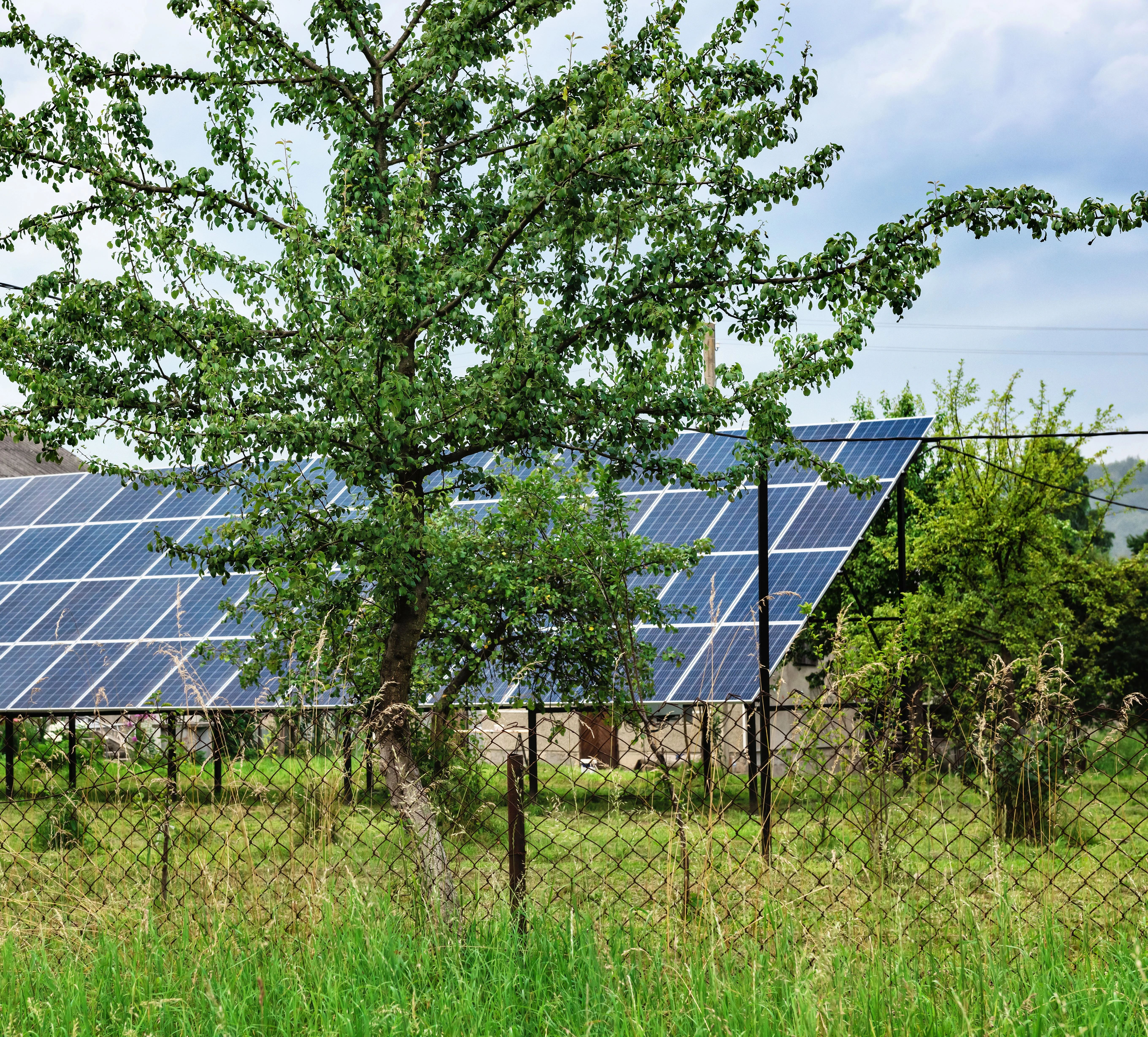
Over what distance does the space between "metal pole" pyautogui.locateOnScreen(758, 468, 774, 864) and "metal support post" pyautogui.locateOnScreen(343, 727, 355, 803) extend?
1.56 metres

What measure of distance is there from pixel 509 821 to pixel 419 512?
10.1 ft

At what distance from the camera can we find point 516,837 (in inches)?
168

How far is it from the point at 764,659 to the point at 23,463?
111ft

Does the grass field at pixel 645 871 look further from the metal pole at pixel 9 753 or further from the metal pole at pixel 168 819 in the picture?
the metal pole at pixel 9 753

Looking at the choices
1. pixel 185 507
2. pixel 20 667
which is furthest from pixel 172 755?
pixel 185 507

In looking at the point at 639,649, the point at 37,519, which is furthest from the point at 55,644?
the point at 639,649

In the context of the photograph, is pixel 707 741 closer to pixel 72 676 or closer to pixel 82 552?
pixel 72 676

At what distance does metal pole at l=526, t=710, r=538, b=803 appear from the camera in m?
5.26

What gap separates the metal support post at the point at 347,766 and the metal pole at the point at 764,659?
5.10ft

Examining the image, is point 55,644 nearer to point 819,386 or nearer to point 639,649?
point 639,649

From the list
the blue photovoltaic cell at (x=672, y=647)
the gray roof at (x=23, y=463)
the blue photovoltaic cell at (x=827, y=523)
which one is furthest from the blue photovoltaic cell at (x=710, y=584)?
the gray roof at (x=23, y=463)

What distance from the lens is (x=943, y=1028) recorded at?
324 centimetres

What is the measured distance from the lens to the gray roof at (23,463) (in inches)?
1399

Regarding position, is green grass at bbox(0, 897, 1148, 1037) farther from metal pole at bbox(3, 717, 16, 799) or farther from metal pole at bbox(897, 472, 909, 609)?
metal pole at bbox(897, 472, 909, 609)
